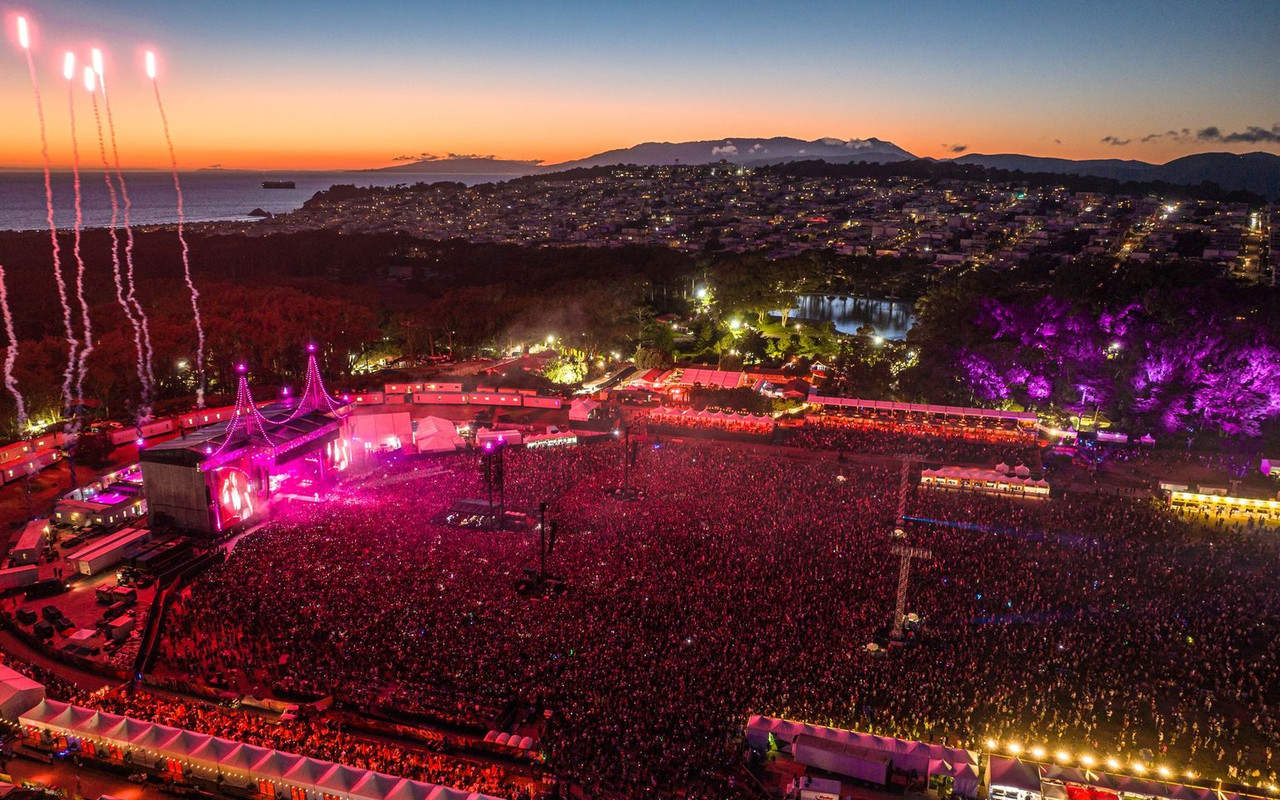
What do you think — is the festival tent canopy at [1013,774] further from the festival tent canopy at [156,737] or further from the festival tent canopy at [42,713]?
the festival tent canopy at [42,713]

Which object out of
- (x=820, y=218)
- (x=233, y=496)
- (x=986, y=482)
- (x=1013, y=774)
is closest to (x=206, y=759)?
(x=233, y=496)

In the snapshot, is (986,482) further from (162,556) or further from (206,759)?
(162,556)

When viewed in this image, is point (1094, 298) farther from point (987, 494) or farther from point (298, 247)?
point (298, 247)

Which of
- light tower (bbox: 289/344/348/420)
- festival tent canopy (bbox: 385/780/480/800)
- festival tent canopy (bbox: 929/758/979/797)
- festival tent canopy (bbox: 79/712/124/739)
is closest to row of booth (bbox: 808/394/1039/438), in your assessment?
light tower (bbox: 289/344/348/420)

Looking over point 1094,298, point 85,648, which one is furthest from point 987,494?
point 85,648

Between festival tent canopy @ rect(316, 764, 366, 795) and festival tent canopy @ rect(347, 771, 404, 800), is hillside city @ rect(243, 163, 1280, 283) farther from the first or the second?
festival tent canopy @ rect(316, 764, 366, 795)

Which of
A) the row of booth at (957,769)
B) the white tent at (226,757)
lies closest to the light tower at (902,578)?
the row of booth at (957,769)
